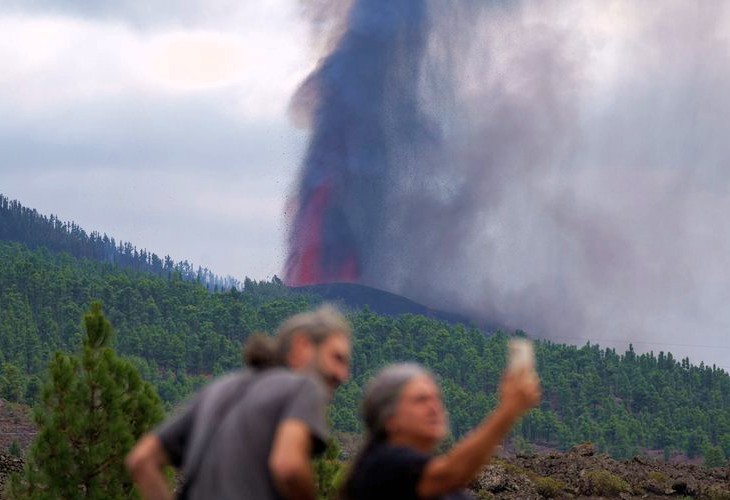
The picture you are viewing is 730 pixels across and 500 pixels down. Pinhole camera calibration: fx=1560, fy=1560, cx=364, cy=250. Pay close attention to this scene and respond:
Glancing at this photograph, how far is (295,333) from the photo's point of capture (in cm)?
682

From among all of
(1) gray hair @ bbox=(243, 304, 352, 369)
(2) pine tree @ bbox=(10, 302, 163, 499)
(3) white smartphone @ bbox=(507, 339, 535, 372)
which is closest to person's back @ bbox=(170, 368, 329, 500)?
(1) gray hair @ bbox=(243, 304, 352, 369)

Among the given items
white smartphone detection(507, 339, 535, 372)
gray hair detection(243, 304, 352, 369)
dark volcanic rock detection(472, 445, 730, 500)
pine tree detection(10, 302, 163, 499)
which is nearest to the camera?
white smartphone detection(507, 339, 535, 372)

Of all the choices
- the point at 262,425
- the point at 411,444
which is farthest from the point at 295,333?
the point at 411,444

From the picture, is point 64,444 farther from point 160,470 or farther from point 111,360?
point 160,470

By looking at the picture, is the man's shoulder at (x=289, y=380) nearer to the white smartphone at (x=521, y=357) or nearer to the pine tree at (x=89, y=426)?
the white smartphone at (x=521, y=357)

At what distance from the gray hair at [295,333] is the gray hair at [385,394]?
0.27m

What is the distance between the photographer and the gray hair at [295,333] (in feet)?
22.3

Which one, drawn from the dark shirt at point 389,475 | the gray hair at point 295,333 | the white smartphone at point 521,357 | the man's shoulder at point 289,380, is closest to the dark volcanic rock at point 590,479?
the gray hair at point 295,333

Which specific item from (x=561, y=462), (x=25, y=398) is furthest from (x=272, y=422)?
(x=25, y=398)

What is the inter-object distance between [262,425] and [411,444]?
0.68 m

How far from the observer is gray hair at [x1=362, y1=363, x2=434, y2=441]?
663 cm

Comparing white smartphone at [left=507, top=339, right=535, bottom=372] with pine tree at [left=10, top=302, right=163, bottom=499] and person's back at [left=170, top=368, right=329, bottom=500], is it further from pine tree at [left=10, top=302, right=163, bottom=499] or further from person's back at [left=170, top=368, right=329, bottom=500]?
pine tree at [left=10, top=302, right=163, bottom=499]

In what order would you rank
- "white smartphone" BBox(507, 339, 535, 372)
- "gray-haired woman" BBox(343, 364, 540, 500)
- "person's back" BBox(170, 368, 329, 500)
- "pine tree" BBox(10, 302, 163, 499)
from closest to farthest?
"white smartphone" BBox(507, 339, 535, 372) < "gray-haired woman" BBox(343, 364, 540, 500) < "person's back" BBox(170, 368, 329, 500) < "pine tree" BBox(10, 302, 163, 499)

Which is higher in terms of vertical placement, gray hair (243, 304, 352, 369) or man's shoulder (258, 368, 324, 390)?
gray hair (243, 304, 352, 369)
